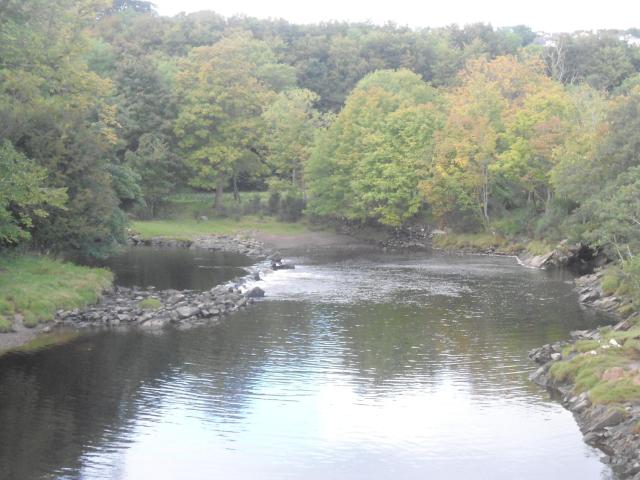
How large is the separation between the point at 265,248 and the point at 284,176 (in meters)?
20.8

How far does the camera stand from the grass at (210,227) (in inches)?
2963

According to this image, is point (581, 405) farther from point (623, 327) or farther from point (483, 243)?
point (483, 243)

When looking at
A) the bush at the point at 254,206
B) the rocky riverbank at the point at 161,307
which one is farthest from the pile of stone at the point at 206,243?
the rocky riverbank at the point at 161,307

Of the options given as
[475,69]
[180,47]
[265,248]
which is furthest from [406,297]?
[180,47]

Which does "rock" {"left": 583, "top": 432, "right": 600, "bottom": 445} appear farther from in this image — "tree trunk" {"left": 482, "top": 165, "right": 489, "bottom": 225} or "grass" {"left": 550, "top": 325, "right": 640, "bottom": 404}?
"tree trunk" {"left": 482, "top": 165, "right": 489, "bottom": 225}

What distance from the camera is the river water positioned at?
70.9ft

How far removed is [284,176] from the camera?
298 ft

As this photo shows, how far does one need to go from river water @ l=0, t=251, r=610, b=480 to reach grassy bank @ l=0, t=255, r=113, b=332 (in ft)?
12.8

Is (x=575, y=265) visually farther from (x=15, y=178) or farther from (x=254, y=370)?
(x=15, y=178)

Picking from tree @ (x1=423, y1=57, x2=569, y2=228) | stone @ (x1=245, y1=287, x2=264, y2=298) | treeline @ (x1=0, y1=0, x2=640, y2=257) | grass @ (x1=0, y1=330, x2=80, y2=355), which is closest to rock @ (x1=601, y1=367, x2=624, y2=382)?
treeline @ (x1=0, y1=0, x2=640, y2=257)

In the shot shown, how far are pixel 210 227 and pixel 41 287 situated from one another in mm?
39747

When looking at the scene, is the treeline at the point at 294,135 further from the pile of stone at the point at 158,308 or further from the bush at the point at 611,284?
the pile of stone at the point at 158,308

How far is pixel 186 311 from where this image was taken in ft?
132

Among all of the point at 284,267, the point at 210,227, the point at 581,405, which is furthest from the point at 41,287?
the point at 210,227
